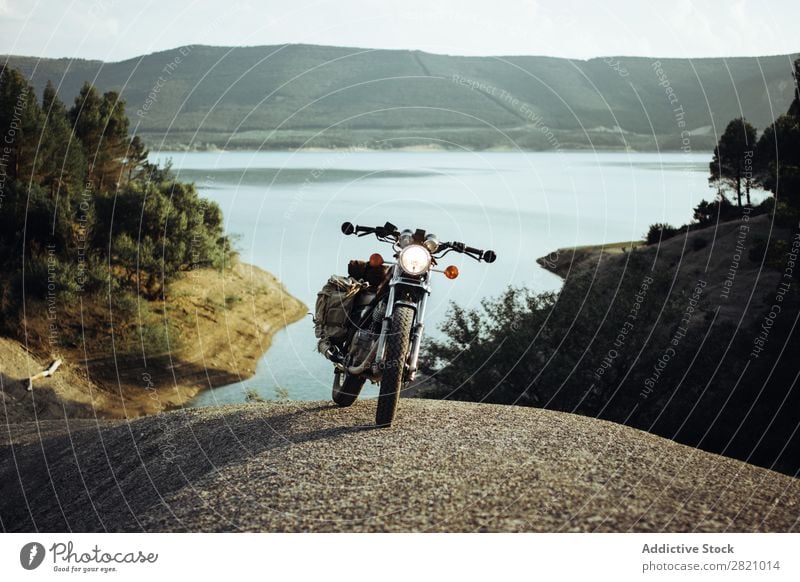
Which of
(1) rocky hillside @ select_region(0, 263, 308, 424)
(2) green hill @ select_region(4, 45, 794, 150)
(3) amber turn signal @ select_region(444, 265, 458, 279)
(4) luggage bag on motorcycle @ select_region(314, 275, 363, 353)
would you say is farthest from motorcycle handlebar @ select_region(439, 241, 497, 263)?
(2) green hill @ select_region(4, 45, 794, 150)

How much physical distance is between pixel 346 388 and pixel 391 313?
2.63 meters

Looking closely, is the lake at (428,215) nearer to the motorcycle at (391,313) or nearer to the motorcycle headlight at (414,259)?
the motorcycle at (391,313)

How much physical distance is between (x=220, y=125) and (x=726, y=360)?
479ft

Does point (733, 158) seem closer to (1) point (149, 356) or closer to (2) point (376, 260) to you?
(1) point (149, 356)

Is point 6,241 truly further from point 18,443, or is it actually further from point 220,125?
point 220,125

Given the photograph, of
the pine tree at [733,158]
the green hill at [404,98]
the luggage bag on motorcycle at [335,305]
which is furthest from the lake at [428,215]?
the green hill at [404,98]

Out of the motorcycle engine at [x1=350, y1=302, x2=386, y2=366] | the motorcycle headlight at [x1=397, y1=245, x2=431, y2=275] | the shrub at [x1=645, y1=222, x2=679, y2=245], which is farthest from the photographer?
the shrub at [x1=645, y1=222, x2=679, y2=245]

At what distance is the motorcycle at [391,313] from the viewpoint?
1104cm

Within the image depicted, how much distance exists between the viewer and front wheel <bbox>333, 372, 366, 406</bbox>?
13.3 meters

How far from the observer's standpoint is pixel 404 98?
164375mm

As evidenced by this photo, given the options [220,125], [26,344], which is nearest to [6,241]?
[26,344]

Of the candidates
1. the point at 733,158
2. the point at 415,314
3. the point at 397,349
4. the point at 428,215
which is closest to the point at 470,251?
the point at 415,314

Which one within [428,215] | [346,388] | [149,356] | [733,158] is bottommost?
[149,356]

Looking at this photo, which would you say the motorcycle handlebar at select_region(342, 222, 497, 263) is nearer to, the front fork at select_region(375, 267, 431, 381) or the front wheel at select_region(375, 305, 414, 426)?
the front fork at select_region(375, 267, 431, 381)
